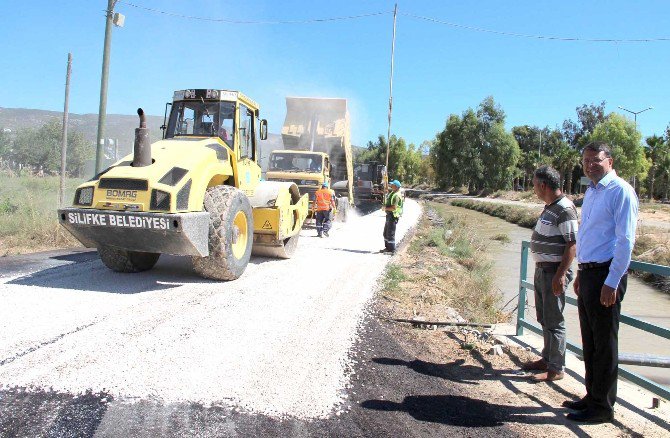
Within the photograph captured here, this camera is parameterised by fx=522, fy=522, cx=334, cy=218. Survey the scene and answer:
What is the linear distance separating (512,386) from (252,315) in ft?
9.49

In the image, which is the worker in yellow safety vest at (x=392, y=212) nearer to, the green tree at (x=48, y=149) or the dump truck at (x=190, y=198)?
the dump truck at (x=190, y=198)

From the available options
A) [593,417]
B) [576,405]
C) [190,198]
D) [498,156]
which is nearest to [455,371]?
[576,405]

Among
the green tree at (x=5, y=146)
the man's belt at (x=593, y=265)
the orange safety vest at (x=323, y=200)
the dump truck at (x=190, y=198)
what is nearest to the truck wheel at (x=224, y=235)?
the dump truck at (x=190, y=198)

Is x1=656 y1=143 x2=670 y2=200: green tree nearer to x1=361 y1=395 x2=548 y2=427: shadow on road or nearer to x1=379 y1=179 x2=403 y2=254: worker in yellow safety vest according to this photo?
x1=379 y1=179 x2=403 y2=254: worker in yellow safety vest

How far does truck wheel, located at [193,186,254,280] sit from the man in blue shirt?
462 centimetres

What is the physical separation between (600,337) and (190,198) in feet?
16.5

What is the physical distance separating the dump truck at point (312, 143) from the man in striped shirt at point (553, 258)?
11.3 metres

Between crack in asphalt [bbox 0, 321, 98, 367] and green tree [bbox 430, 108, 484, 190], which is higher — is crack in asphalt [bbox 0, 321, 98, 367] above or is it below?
below

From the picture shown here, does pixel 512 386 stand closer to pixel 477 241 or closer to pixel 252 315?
pixel 252 315

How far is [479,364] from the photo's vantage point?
5113 mm

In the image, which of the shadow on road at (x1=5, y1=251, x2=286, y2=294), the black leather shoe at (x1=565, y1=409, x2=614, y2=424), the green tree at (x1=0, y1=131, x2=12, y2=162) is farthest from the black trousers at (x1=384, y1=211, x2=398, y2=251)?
the green tree at (x1=0, y1=131, x2=12, y2=162)

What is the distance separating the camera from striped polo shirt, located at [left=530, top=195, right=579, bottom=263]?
4512 millimetres

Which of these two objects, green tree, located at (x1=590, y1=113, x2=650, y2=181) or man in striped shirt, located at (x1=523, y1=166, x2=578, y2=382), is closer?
man in striped shirt, located at (x1=523, y1=166, x2=578, y2=382)

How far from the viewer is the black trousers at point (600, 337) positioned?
3.74 m
